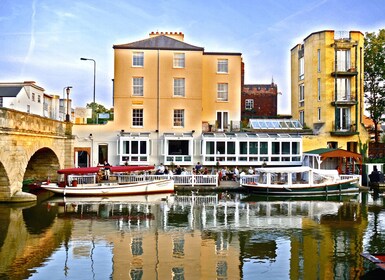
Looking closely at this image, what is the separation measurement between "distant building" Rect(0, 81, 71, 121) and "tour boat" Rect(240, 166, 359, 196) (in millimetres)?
25132

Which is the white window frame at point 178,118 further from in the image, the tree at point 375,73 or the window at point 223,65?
the tree at point 375,73

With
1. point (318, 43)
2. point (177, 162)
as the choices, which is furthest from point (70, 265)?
point (318, 43)

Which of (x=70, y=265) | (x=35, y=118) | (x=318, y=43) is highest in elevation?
(x=318, y=43)

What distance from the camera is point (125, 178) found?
32.8m

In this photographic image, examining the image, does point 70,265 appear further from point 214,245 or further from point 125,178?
point 125,178

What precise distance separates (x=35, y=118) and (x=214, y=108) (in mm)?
17960

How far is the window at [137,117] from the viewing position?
38.2 meters

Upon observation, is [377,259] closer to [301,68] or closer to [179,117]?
[179,117]

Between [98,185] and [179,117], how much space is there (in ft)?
38.8

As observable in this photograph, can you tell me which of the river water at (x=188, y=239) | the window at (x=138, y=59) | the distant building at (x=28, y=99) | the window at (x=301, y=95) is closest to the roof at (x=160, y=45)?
the window at (x=138, y=59)

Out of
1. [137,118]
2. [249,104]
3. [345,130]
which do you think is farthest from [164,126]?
[345,130]

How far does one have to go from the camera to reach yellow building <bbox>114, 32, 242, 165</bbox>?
3759 centimetres

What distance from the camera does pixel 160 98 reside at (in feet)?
126

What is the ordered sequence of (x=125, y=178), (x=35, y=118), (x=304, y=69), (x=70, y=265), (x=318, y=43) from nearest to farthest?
(x=70, y=265) → (x=35, y=118) → (x=125, y=178) → (x=318, y=43) → (x=304, y=69)
